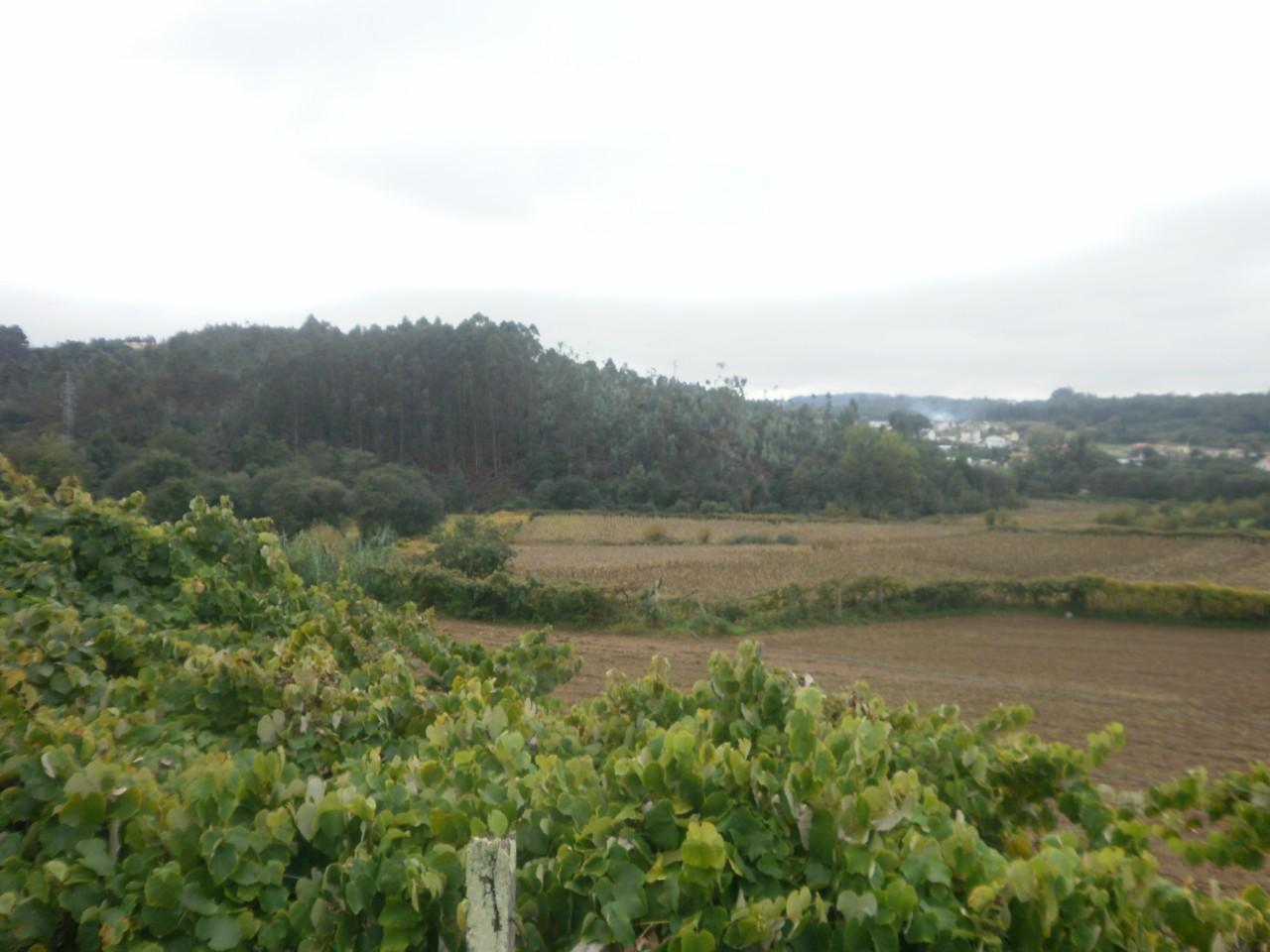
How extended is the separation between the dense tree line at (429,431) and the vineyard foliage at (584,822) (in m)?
14.4

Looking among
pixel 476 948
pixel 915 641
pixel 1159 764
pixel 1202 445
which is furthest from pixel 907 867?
pixel 1202 445

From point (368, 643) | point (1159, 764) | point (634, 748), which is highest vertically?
point (634, 748)

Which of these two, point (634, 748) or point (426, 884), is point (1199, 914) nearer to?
point (634, 748)

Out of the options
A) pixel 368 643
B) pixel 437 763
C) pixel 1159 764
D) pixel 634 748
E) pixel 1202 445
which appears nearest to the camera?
pixel 437 763

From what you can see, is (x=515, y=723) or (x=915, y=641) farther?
(x=915, y=641)

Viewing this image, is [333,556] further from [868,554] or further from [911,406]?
[911,406]

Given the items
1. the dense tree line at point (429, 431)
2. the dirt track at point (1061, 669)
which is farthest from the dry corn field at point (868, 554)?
the dense tree line at point (429, 431)

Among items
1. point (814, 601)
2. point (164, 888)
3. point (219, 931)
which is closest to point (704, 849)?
point (219, 931)

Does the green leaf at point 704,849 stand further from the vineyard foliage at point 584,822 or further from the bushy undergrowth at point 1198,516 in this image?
the bushy undergrowth at point 1198,516

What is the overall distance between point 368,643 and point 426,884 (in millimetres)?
2389

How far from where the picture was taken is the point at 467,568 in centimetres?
1752

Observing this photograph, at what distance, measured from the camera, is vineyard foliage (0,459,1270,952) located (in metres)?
1.53

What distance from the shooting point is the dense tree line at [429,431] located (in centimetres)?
1769

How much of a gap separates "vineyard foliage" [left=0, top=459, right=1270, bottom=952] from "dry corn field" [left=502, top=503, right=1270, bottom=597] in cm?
1330
